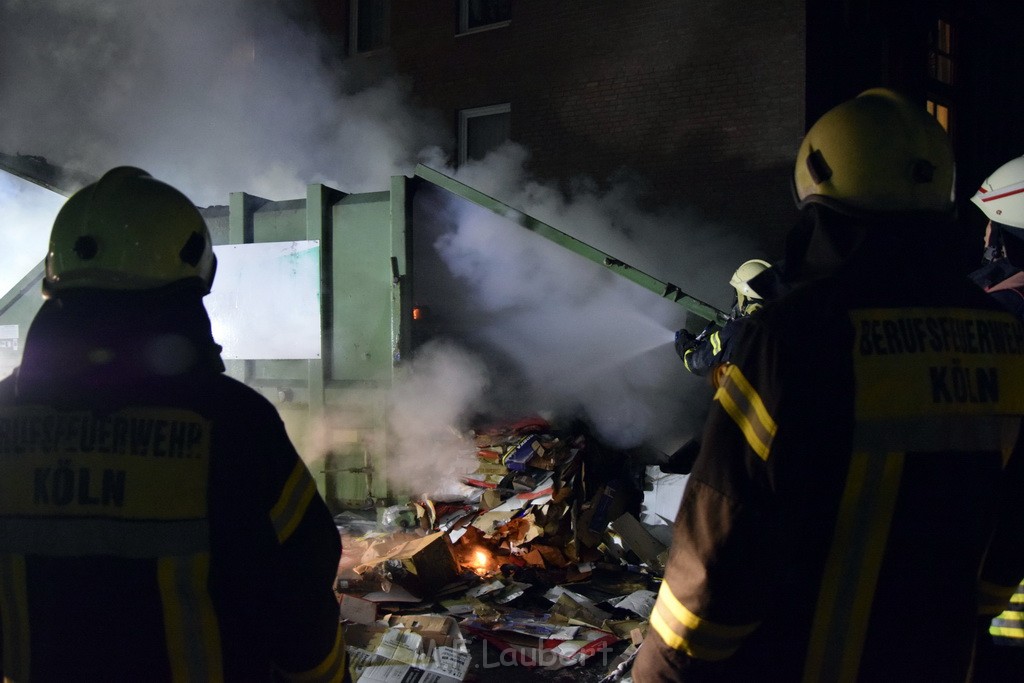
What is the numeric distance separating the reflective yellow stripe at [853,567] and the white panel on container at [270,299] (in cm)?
393

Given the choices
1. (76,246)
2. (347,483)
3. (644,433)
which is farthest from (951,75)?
(76,246)

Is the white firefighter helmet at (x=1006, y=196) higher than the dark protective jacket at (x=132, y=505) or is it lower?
higher

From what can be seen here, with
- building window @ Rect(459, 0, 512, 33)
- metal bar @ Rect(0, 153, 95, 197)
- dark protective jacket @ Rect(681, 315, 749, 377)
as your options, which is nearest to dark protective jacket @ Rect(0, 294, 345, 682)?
dark protective jacket @ Rect(681, 315, 749, 377)

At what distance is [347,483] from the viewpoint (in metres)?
4.82

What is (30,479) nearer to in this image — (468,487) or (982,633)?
(982,633)

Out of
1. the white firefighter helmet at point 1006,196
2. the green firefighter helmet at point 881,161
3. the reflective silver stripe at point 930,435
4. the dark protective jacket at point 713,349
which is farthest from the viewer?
the dark protective jacket at point 713,349

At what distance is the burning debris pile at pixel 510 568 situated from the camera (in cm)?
341

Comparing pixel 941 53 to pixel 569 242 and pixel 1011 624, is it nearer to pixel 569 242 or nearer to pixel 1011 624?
pixel 569 242

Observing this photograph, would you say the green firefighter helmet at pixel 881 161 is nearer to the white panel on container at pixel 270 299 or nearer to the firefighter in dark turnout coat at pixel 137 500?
the firefighter in dark turnout coat at pixel 137 500

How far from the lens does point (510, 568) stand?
4.38 metres

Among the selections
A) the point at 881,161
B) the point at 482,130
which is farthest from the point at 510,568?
the point at 482,130

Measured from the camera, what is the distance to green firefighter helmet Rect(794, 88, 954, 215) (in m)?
1.40

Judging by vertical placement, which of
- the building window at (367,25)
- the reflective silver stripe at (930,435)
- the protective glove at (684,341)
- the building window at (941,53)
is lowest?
the reflective silver stripe at (930,435)

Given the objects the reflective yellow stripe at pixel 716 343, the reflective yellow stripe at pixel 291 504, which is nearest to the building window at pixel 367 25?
the reflective yellow stripe at pixel 716 343
